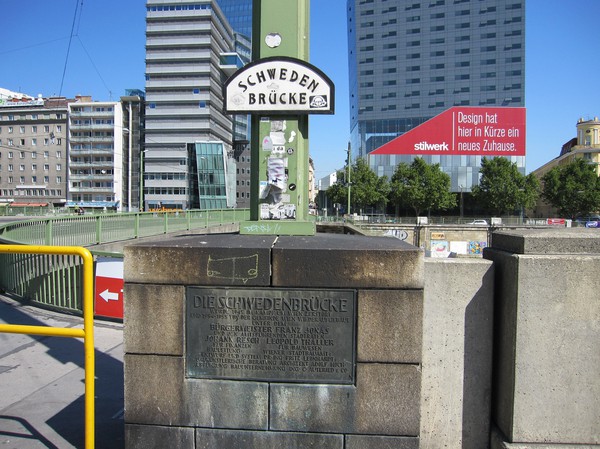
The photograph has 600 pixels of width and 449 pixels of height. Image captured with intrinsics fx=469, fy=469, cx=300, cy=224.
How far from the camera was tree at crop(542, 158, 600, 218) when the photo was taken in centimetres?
6994

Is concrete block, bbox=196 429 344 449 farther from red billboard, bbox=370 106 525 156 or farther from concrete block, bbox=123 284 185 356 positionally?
red billboard, bbox=370 106 525 156

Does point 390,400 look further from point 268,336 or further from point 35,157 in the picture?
point 35,157

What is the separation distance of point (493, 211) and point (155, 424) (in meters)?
77.8

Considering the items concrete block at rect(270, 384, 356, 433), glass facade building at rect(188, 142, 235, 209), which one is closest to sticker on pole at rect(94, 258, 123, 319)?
concrete block at rect(270, 384, 356, 433)

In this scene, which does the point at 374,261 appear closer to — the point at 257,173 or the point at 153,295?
the point at 153,295

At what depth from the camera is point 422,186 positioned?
71.7 m

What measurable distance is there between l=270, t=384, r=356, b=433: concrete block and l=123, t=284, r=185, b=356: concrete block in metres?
0.78

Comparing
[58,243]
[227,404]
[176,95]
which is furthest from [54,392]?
[176,95]

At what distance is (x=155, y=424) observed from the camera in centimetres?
320

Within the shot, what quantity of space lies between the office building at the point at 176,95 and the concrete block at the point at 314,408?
101 meters

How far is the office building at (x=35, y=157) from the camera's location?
4136 inches

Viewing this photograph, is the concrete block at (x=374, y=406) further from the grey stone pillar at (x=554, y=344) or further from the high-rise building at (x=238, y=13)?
the high-rise building at (x=238, y=13)

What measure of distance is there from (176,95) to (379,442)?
10728 centimetres

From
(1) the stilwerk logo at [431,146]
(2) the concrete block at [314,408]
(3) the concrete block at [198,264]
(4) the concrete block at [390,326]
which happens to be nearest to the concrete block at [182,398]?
(2) the concrete block at [314,408]
